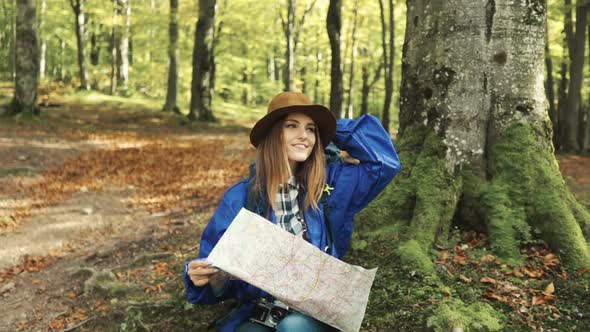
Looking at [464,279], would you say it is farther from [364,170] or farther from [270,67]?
[270,67]

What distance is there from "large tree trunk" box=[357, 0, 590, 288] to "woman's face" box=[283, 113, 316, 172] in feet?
4.51

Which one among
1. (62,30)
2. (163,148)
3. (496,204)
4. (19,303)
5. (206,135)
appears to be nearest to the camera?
(496,204)

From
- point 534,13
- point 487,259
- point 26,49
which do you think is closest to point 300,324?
point 487,259

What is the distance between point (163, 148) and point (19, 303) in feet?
31.4

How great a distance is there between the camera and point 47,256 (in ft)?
20.6

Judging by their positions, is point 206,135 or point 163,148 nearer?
point 163,148

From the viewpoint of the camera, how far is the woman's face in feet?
9.22

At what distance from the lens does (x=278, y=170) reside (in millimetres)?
2785

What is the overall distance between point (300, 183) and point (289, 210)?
0.18 metres

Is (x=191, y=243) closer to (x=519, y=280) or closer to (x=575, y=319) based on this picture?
(x=519, y=280)

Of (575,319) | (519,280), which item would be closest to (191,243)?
(519,280)

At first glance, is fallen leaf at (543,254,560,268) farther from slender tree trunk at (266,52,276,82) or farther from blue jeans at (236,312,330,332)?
slender tree trunk at (266,52,276,82)

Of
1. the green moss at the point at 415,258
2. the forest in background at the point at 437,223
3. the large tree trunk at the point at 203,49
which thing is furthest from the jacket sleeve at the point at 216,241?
the large tree trunk at the point at 203,49

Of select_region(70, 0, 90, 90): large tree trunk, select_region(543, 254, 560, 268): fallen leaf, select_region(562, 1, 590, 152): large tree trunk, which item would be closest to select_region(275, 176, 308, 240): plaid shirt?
select_region(543, 254, 560, 268): fallen leaf
